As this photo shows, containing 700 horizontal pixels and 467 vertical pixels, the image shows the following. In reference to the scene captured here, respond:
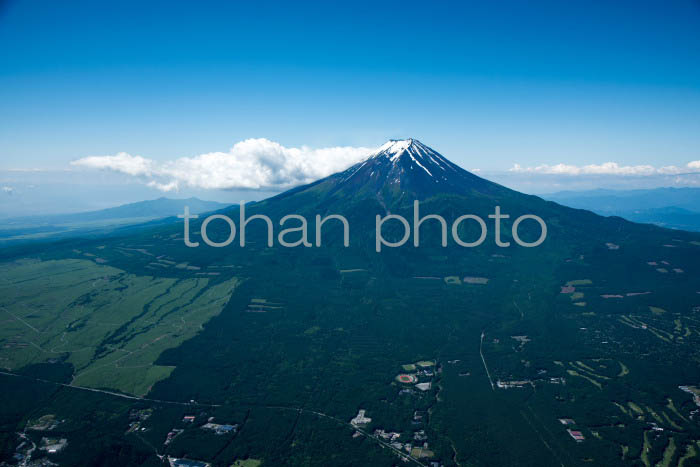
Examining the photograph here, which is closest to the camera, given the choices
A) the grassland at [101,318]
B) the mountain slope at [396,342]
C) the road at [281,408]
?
the road at [281,408]

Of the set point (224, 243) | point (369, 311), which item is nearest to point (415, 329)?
point (369, 311)

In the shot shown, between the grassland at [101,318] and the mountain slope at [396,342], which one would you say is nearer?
the mountain slope at [396,342]

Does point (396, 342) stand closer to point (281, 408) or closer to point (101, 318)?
point (281, 408)

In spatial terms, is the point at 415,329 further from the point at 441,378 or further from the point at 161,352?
the point at 161,352

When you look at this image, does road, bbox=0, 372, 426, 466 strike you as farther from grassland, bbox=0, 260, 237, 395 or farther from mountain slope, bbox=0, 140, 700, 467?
grassland, bbox=0, 260, 237, 395

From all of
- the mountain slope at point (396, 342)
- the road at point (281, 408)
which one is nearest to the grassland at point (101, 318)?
the mountain slope at point (396, 342)

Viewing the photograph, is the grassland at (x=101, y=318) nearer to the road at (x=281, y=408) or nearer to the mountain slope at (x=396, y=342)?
the mountain slope at (x=396, y=342)

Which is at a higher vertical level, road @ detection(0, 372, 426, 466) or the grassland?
the grassland

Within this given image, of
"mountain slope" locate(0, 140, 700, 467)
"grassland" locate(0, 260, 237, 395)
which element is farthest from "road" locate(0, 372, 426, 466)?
"grassland" locate(0, 260, 237, 395)

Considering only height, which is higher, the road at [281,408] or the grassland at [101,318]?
the grassland at [101,318]
